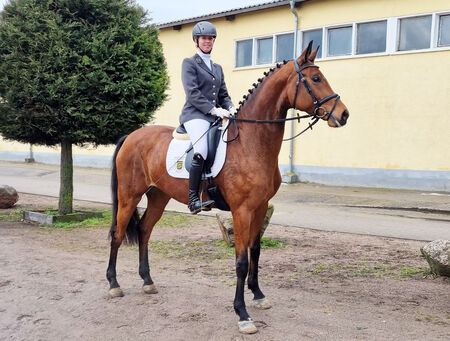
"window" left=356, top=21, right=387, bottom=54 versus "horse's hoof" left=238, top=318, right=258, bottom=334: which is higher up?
"window" left=356, top=21, right=387, bottom=54

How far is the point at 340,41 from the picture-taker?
18.0 metres

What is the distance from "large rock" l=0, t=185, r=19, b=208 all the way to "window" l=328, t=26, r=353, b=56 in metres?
12.5

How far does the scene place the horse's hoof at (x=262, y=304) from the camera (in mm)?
5141

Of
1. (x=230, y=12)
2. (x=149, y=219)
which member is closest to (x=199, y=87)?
(x=149, y=219)

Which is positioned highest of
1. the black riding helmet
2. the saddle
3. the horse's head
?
the black riding helmet

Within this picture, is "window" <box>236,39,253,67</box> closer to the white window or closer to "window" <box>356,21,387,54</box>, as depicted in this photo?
the white window

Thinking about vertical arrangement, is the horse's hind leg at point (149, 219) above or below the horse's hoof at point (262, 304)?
above

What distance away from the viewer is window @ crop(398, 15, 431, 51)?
52.6 feet

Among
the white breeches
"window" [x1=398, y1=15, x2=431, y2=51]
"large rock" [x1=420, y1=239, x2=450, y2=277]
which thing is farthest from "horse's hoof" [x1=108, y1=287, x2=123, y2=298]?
"window" [x1=398, y1=15, x2=431, y2=51]

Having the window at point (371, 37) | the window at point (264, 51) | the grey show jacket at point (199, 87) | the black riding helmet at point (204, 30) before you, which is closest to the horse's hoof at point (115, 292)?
the grey show jacket at point (199, 87)

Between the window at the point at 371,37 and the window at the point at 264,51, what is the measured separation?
12.8 feet

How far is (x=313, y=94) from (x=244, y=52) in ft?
54.6

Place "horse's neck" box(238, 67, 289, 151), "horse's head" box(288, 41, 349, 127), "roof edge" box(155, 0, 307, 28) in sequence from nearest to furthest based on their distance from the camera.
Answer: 1. "horse's head" box(288, 41, 349, 127)
2. "horse's neck" box(238, 67, 289, 151)
3. "roof edge" box(155, 0, 307, 28)

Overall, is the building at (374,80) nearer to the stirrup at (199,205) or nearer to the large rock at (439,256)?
the large rock at (439,256)
